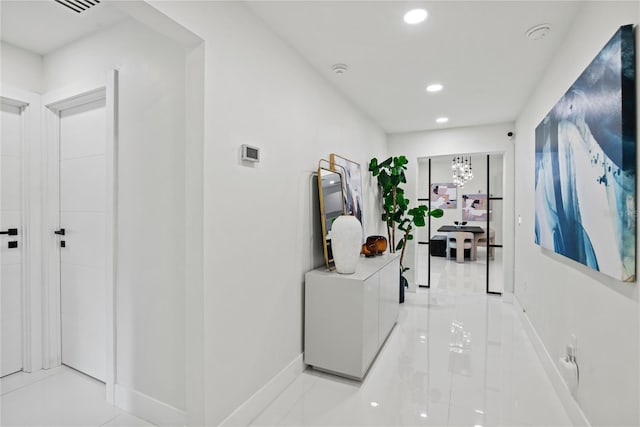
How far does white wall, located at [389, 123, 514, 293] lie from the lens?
15.2 feet

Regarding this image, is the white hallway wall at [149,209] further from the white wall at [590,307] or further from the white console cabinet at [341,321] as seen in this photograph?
the white wall at [590,307]

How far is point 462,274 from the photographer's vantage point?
20.7ft

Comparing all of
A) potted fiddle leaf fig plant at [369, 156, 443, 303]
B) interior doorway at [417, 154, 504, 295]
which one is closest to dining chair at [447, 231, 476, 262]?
interior doorway at [417, 154, 504, 295]

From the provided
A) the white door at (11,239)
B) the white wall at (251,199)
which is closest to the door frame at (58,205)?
the white door at (11,239)

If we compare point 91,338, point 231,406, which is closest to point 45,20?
point 91,338

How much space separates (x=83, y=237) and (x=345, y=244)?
205 centimetres

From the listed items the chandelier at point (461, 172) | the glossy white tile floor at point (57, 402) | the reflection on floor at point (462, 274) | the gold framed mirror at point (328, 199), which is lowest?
the glossy white tile floor at point (57, 402)

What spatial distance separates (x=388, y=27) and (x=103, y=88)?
2012 mm

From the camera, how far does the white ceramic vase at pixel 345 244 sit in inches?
102

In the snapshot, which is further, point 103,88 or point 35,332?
point 35,332

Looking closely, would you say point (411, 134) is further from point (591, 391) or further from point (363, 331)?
point (591, 391)

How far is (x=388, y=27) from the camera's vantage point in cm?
224

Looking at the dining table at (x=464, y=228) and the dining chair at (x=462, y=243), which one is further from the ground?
the dining table at (x=464, y=228)

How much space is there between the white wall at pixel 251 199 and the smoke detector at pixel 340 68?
8.9 inches
